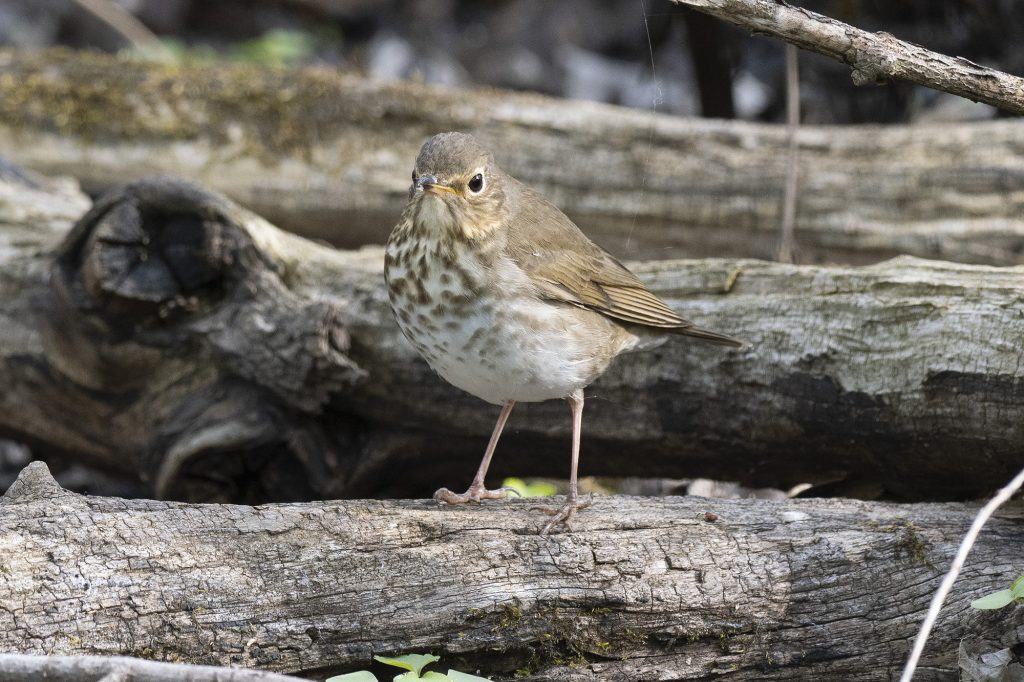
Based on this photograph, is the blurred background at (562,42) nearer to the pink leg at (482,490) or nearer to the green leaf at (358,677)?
the pink leg at (482,490)

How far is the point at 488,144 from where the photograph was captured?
6121 millimetres

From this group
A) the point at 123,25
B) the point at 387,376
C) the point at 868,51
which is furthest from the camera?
the point at 123,25

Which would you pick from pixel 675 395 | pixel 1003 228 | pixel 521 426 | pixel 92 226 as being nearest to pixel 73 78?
pixel 92 226

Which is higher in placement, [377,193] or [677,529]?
[377,193]

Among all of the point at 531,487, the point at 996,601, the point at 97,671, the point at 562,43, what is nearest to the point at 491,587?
the point at 97,671

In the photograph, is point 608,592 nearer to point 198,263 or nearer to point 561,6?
point 198,263

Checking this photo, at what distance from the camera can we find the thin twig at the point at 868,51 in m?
2.79

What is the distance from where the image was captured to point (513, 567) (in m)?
3.01

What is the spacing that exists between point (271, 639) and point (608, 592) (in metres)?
0.91

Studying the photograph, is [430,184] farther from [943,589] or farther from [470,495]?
[943,589]

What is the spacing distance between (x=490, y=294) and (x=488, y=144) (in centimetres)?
291

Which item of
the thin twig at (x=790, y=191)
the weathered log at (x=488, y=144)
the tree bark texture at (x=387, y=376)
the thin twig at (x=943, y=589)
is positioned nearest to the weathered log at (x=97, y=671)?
the thin twig at (x=943, y=589)

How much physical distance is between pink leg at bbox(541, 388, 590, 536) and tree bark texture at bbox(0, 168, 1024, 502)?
0.32m

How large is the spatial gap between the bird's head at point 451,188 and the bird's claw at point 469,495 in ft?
2.81
